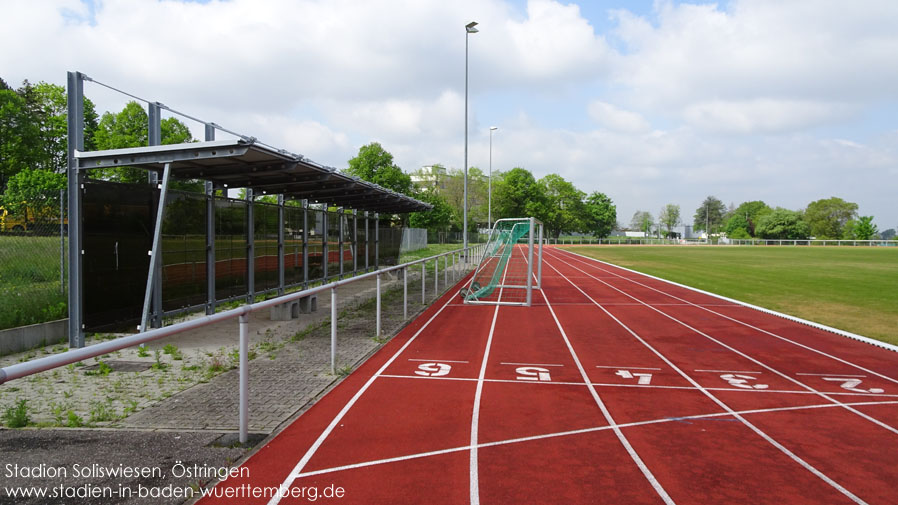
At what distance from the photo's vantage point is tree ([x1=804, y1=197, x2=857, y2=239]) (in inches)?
3903

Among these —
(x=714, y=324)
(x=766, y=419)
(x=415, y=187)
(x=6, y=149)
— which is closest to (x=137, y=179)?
(x=6, y=149)

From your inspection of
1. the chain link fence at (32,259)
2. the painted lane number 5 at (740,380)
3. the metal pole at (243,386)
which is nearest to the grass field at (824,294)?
the painted lane number 5 at (740,380)

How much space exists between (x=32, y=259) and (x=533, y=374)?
8460 millimetres

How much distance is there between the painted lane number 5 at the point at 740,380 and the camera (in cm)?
648

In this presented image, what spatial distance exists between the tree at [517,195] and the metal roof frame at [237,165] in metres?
73.0

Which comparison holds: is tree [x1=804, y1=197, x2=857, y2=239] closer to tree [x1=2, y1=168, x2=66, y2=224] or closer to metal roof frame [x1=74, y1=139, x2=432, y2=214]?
metal roof frame [x1=74, y1=139, x2=432, y2=214]

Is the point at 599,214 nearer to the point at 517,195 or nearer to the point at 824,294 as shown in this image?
the point at 517,195

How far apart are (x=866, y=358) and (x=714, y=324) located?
2.98 meters

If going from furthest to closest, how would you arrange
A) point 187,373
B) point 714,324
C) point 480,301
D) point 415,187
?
point 415,187, point 480,301, point 714,324, point 187,373

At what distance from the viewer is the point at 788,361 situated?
7895mm

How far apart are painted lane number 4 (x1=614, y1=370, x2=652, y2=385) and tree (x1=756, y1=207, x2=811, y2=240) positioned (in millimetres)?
111957

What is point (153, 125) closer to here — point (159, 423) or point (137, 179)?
point (159, 423)

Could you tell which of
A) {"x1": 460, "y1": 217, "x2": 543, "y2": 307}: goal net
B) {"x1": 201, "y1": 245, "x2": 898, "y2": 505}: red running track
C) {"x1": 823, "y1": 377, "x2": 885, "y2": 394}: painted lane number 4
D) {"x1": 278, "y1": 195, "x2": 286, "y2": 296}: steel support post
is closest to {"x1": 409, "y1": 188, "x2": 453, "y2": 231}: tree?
{"x1": 460, "y1": 217, "x2": 543, "y2": 307}: goal net

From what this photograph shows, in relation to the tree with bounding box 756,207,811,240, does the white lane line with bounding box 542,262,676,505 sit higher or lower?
lower
